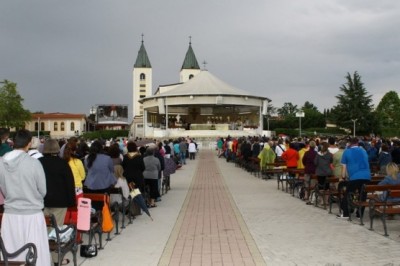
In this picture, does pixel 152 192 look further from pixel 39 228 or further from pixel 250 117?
pixel 250 117

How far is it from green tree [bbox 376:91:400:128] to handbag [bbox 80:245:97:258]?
91.0 meters

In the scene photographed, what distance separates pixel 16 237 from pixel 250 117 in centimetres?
7330

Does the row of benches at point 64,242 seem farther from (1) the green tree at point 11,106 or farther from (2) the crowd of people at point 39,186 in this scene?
(1) the green tree at point 11,106

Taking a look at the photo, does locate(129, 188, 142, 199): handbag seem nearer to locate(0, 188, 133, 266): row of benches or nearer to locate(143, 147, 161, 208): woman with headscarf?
locate(0, 188, 133, 266): row of benches

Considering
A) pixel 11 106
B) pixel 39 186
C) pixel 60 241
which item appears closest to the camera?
pixel 39 186

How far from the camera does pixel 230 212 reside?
11742 millimetres

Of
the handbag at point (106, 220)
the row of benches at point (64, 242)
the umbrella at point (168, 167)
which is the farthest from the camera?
the umbrella at point (168, 167)

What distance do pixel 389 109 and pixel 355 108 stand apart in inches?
843

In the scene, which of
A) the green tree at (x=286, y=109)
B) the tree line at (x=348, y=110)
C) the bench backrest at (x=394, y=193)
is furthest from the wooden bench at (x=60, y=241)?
the green tree at (x=286, y=109)

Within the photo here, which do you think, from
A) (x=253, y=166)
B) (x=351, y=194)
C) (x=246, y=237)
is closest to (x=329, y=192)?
(x=351, y=194)

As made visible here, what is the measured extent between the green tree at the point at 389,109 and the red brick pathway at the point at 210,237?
279 feet

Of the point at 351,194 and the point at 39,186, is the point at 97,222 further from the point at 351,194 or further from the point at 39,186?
the point at 351,194

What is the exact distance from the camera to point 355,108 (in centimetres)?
7762

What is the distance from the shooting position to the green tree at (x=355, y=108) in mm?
77188
